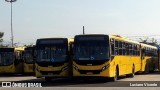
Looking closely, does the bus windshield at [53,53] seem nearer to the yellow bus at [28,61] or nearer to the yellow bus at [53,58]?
the yellow bus at [53,58]

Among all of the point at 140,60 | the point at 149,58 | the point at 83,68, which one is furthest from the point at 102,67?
the point at 149,58

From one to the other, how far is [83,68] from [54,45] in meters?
2.94

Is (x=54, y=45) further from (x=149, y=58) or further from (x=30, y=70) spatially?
(x=149, y=58)

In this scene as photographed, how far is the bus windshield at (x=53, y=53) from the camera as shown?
27.3 meters

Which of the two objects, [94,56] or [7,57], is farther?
[7,57]

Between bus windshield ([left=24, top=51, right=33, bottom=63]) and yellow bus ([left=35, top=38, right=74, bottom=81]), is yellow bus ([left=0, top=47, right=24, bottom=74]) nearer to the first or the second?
bus windshield ([left=24, top=51, right=33, bottom=63])

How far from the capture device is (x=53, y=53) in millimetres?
27469

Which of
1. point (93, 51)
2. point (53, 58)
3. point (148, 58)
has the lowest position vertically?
point (148, 58)

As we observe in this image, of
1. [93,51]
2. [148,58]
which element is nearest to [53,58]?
[93,51]

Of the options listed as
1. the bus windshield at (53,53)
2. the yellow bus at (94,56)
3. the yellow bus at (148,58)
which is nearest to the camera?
the yellow bus at (94,56)

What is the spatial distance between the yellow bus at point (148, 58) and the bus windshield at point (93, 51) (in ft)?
47.6

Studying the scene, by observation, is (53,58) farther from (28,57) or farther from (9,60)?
(9,60)

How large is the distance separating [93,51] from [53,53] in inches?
113

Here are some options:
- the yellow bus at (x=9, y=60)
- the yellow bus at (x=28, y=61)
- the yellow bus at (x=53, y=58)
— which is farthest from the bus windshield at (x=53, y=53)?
the yellow bus at (x=9, y=60)
